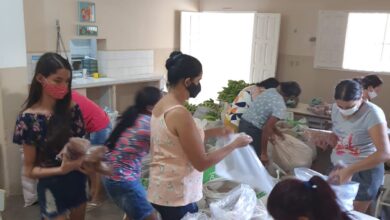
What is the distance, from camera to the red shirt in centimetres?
178

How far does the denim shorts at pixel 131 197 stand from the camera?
171cm

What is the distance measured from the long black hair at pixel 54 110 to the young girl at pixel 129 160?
0.26 metres

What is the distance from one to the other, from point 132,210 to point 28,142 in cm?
59

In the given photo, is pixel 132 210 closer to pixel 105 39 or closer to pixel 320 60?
pixel 105 39

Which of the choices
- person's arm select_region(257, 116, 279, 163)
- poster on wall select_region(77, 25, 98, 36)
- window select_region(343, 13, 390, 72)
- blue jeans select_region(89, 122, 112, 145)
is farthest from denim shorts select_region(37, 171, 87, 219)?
window select_region(343, 13, 390, 72)

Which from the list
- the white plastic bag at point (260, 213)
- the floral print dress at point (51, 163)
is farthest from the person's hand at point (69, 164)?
the white plastic bag at point (260, 213)

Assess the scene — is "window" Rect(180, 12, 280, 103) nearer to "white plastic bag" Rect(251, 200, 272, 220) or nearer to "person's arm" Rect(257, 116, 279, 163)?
"person's arm" Rect(257, 116, 279, 163)

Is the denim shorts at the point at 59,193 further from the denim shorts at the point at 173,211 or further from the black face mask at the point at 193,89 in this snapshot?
the black face mask at the point at 193,89

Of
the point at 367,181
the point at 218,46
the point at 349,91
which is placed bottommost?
the point at 367,181

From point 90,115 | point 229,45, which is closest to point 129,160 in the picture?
point 90,115

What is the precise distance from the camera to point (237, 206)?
1.88 metres

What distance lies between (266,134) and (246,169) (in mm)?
934

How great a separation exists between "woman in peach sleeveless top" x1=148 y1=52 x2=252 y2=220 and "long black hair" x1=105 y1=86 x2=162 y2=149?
9.2 inches

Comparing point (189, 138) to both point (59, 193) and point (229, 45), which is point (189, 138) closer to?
point (59, 193)
